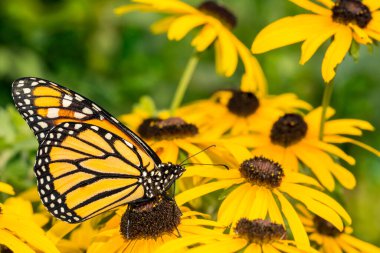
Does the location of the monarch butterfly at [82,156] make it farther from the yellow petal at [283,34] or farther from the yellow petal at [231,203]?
the yellow petal at [283,34]

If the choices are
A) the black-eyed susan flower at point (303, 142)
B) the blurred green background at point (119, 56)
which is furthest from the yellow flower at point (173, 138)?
the blurred green background at point (119, 56)

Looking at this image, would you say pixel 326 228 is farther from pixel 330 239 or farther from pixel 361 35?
pixel 361 35

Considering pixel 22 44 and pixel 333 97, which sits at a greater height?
pixel 22 44

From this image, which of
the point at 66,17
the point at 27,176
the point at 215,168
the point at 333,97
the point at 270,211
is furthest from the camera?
the point at 66,17

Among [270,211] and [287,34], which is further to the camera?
[287,34]

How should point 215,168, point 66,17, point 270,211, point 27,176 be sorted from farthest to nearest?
point 66,17 < point 27,176 < point 215,168 < point 270,211

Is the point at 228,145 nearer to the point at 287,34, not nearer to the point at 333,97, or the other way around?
the point at 287,34

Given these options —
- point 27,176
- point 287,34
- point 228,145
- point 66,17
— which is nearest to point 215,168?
point 228,145
